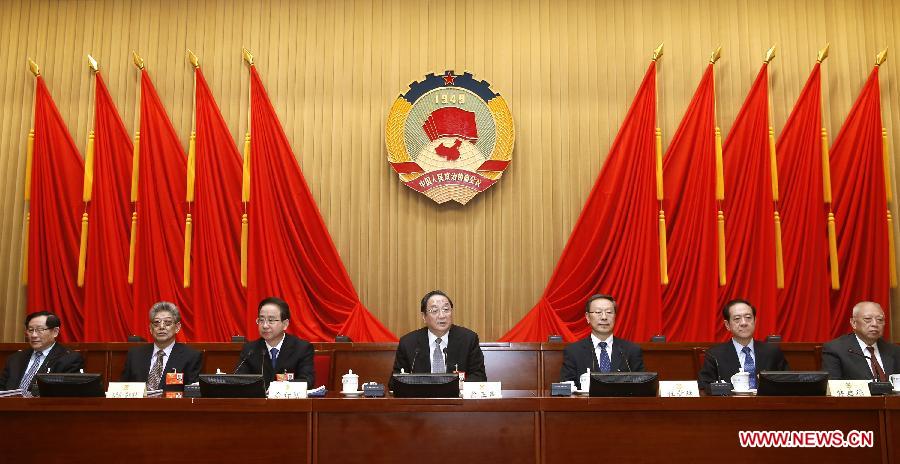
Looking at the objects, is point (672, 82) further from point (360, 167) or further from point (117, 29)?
point (117, 29)

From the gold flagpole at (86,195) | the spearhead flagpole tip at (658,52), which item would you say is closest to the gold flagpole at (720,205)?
the spearhead flagpole tip at (658,52)

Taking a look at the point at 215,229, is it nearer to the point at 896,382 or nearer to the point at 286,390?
the point at 286,390

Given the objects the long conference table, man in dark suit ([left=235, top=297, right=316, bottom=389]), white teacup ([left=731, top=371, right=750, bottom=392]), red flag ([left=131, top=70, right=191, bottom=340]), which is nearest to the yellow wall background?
red flag ([left=131, top=70, right=191, bottom=340])

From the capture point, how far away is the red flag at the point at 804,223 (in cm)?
548

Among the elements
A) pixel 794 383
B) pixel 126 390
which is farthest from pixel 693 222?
pixel 126 390

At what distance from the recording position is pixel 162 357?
4164mm

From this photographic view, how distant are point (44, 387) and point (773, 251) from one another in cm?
459

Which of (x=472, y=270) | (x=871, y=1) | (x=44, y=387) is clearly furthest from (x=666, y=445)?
(x=871, y=1)

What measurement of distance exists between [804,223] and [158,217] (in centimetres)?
463

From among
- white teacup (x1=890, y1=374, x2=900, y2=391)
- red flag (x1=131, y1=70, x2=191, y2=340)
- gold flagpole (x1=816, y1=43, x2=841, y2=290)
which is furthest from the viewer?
red flag (x1=131, y1=70, x2=191, y2=340)

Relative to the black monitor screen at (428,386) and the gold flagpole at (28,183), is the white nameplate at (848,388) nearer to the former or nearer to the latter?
the black monitor screen at (428,386)

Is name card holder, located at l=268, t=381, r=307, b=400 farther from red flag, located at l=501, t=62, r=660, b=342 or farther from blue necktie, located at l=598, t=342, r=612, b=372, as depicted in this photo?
red flag, located at l=501, t=62, r=660, b=342

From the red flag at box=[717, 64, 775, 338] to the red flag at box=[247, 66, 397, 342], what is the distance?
2.52 meters

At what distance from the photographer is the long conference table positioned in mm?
2682
